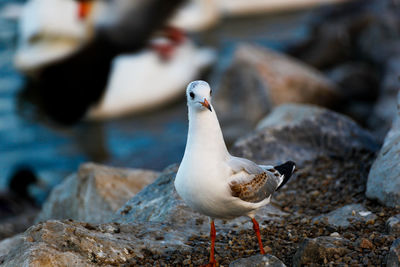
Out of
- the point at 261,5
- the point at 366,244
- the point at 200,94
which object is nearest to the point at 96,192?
the point at 200,94

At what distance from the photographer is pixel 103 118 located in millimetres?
11336

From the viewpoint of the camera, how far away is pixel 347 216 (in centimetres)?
459

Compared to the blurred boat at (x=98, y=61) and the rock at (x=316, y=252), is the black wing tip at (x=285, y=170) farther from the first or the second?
the blurred boat at (x=98, y=61)

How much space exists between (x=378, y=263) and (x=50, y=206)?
3.32 meters

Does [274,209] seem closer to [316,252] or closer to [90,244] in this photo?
[316,252]

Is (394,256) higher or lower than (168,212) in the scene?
higher

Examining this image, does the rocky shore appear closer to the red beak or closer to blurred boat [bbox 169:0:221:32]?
the red beak

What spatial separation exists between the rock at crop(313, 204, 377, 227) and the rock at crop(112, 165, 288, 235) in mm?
330

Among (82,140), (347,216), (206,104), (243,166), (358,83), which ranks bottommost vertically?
(82,140)

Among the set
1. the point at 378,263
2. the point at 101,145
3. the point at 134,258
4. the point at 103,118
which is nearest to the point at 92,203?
the point at 134,258

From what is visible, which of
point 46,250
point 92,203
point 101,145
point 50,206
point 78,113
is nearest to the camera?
point 46,250

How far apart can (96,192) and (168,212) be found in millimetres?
1052

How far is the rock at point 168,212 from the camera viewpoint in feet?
15.1

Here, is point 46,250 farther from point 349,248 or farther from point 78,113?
point 78,113
